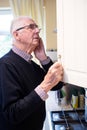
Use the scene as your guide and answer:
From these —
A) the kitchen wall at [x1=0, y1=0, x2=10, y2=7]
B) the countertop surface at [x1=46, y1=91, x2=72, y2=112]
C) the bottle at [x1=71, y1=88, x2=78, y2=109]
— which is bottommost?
the countertop surface at [x1=46, y1=91, x2=72, y2=112]

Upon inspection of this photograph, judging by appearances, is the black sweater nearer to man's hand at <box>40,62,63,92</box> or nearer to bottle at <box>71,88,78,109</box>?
man's hand at <box>40,62,63,92</box>

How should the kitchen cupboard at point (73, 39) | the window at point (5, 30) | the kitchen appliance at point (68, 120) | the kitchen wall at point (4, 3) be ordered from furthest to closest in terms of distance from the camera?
the window at point (5, 30), the kitchen wall at point (4, 3), the kitchen appliance at point (68, 120), the kitchen cupboard at point (73, 39)

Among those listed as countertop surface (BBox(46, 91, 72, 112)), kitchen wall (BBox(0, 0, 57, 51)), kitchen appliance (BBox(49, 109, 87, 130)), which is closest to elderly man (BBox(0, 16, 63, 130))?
kitchen appliance (BBox(49, 109, 87, 130))

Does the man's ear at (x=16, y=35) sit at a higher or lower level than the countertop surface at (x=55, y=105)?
higher

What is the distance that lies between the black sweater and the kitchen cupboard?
0.22m

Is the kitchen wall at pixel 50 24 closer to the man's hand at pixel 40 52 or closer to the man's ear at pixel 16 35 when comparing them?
the man's hand at pixel 40 52

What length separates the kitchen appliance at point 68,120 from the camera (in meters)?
1.56

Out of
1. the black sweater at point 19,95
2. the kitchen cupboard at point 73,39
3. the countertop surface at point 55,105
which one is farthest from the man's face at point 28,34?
the countertop surface at point 55,105

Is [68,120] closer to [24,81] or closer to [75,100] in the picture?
[75,100]

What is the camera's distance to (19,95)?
1.14 meters

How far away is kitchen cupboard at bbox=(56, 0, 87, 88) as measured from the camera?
97cm

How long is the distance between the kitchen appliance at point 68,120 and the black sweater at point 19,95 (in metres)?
0.27

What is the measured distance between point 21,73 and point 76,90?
1.05 meters

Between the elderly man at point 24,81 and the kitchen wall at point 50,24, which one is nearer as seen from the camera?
the elderly man at point 24,81
